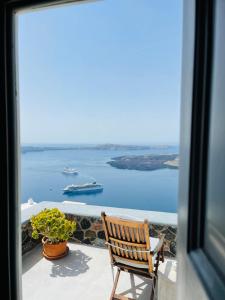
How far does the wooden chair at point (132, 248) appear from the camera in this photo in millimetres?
1946

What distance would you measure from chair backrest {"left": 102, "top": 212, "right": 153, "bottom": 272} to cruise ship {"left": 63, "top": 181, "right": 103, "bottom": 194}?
6.92 ft

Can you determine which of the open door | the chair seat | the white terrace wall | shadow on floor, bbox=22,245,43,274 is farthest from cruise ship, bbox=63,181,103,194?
the open door

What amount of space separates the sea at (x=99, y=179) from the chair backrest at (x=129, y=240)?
116 cm

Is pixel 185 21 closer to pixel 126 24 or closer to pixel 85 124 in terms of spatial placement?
pixel 126 24

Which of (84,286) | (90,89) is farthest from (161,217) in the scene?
(90,89)

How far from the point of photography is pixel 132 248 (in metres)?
2.01

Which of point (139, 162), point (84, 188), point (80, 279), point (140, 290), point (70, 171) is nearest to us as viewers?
point (140, 290)

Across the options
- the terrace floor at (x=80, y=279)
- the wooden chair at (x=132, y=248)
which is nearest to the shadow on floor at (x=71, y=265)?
the terrace floor at (x=80, y=279)

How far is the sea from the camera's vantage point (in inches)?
133

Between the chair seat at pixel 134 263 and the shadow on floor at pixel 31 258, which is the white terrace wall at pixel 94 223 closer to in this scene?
the shadow on floor at pixel 31 258

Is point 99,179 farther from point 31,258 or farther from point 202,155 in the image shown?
point 202,155

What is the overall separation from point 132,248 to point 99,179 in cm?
237

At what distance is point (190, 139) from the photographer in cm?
54

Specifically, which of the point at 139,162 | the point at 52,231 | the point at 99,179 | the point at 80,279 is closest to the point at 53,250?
the point at 52,231
